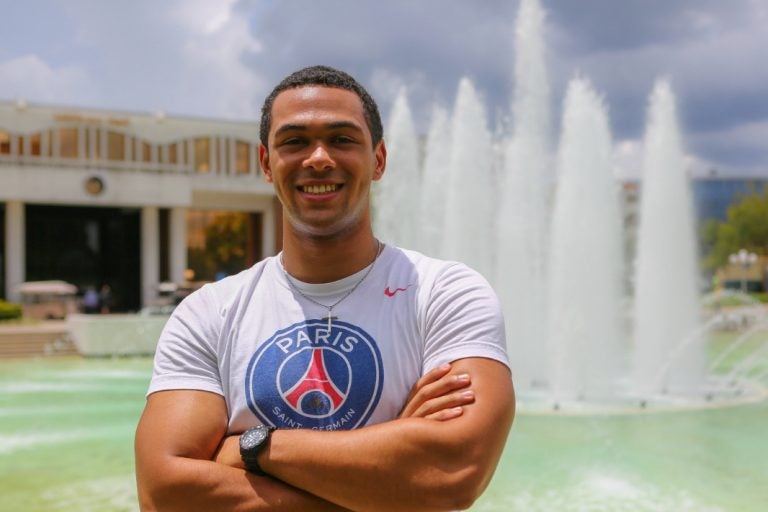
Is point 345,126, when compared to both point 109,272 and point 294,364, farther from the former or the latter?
point 109,272

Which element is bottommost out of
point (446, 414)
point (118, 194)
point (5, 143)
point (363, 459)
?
point (363, 459)

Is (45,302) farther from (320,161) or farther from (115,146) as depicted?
(320,161)

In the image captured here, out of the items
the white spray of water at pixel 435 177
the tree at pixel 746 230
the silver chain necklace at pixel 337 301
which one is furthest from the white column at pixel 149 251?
the tree at pixel 746 230

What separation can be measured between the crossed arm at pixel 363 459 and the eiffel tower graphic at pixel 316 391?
8 centimetres

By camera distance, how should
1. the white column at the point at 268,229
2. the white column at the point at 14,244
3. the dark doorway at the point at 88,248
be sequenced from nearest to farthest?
the white column at the point at 14,244 → the dark doorway at the point at 88,248 → the white column at the point at 268,229

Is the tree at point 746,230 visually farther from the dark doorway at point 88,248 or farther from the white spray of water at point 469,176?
the white spray of water at point 469,176

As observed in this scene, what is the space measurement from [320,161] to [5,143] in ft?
141

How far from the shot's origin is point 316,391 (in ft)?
6.66

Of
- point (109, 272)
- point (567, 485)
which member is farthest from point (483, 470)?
point (109, 272)

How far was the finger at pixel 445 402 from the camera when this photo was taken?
→ 198 centimetres

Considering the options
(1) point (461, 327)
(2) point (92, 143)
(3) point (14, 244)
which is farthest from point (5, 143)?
(1) point (461, 327)

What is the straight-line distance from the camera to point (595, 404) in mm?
11008

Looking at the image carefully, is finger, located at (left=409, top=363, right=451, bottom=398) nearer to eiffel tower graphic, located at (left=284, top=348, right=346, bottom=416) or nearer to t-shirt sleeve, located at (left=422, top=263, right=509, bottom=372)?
t-shirt sleeve, located at (left=422, top=263, right=509, bottom=372)

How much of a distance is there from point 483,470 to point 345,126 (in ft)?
3.31
